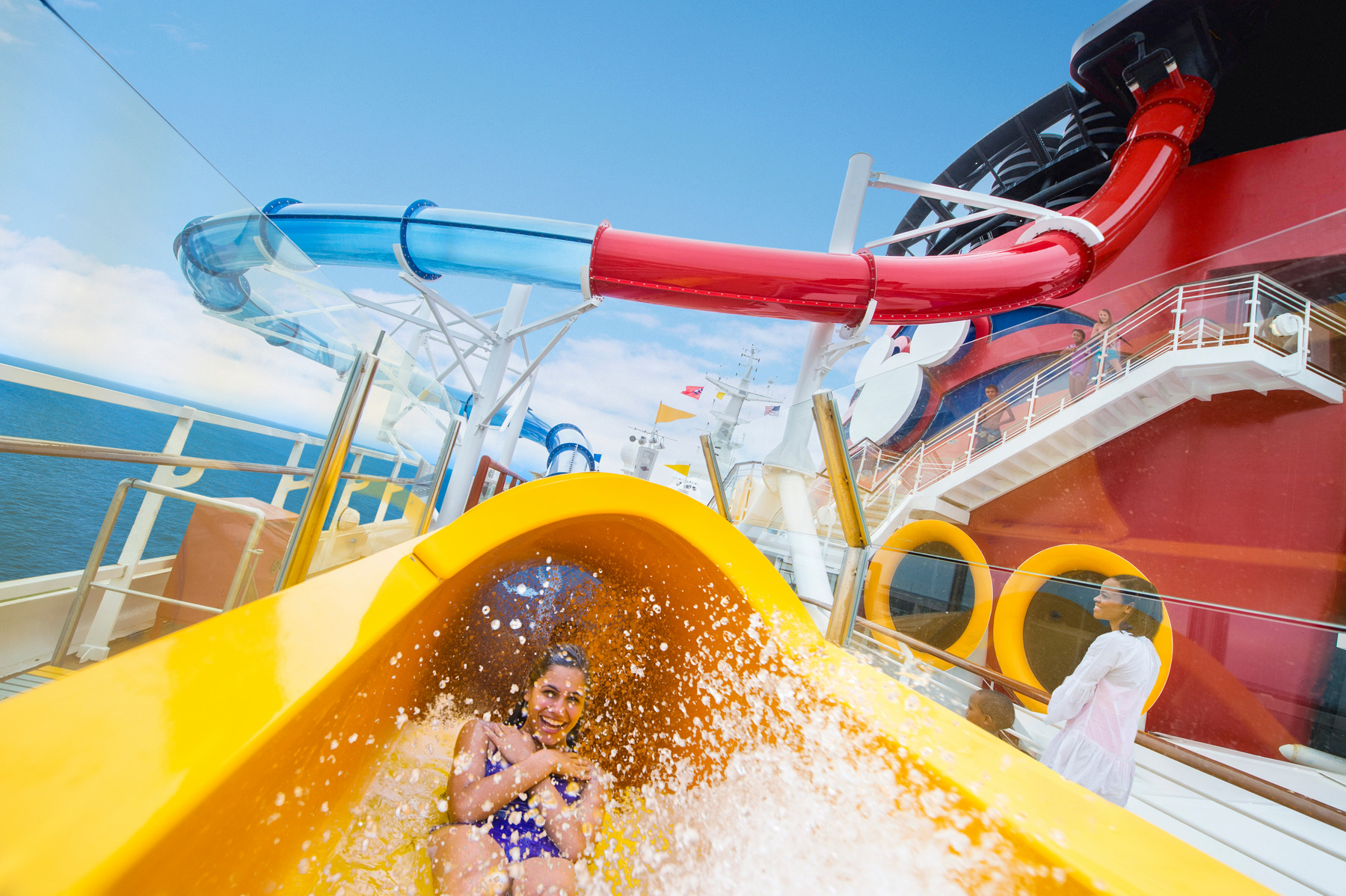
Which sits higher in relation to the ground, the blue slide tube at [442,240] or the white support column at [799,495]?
the blue slide tube at [442,240]

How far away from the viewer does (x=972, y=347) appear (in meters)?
1.58

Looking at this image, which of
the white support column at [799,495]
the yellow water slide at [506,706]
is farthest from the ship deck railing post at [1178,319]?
the yellow water slide at [506,706]

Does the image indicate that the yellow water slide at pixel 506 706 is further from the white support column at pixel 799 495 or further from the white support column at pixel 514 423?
the white support column at pixel 514 423

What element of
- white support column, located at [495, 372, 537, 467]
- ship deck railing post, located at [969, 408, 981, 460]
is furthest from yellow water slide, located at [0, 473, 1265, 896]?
white support column, located at [495, 372, 537, 467]

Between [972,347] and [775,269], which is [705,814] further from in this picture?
[775,269]

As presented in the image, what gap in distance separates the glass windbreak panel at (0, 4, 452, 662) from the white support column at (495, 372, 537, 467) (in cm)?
494

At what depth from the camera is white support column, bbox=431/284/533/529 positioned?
16.7ft

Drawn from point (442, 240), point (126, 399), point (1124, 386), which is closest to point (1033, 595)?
point (1124, 386)

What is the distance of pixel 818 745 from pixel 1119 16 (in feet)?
18.5

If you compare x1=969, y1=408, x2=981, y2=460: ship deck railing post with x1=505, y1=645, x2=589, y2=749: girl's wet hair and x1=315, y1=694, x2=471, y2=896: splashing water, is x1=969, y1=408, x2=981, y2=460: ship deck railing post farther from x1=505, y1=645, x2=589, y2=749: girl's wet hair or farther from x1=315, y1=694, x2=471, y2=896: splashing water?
x1=315, y1=694, x2=471, y2=896: splashing water

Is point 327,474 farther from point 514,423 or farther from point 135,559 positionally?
point 514,423

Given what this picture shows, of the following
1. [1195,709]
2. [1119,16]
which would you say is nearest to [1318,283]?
[1195,709]

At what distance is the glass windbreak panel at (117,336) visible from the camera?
81 centimetres

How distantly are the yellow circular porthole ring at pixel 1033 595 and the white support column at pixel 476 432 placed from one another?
14.7 feet
